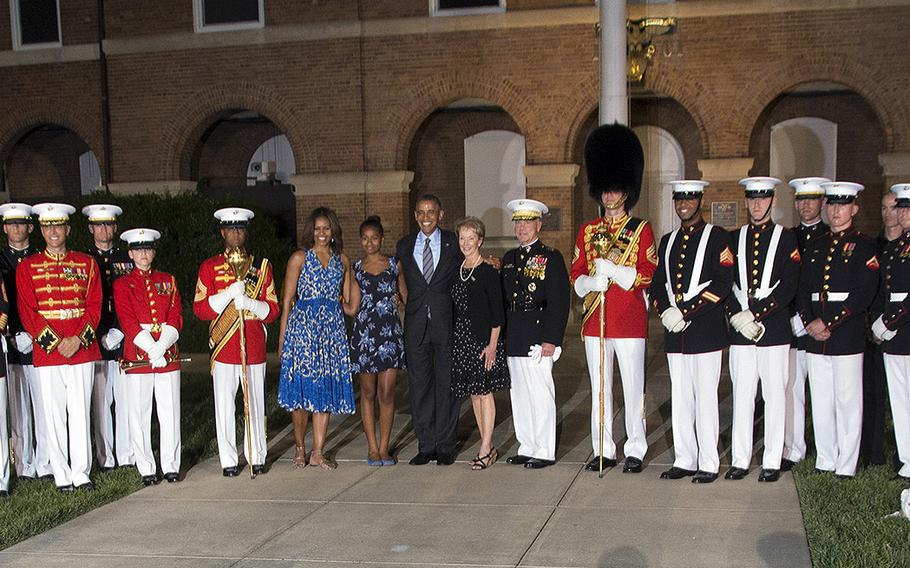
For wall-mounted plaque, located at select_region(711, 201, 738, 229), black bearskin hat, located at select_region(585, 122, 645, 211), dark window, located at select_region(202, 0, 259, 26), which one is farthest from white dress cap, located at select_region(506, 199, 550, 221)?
dark window, located at select_region(202, 0, 259, 26)

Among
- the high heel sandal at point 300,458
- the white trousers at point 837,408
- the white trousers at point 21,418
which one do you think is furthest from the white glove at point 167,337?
the white trousers at point 837,408

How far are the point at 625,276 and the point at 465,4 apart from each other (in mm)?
10736

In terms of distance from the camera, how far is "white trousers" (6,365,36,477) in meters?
7.54

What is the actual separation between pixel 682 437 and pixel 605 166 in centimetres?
204

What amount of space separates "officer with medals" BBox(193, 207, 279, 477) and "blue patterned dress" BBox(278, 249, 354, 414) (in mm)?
192

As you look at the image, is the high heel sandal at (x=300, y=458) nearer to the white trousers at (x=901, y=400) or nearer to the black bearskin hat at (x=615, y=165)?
the black bearskin hat at (x=615, y=165)

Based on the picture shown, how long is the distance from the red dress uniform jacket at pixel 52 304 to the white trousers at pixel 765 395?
14.7ft

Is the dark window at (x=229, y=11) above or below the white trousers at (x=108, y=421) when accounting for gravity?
above

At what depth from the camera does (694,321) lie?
6.96 metres

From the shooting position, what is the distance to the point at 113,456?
→ 26.1ft

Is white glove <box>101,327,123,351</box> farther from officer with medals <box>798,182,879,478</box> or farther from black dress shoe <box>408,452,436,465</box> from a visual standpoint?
officer with medals <box>798,182,879,478</box>

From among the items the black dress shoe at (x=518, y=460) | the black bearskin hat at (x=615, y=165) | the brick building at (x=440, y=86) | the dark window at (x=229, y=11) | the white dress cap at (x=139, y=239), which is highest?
the dark window at (x=229, y=11)

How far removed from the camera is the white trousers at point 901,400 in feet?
22.1

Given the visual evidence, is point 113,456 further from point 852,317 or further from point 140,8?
point 140,8
